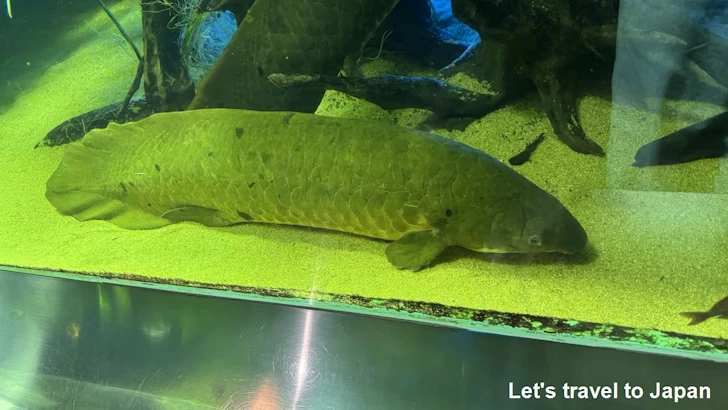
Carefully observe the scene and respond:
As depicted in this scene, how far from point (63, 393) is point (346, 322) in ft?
3.69

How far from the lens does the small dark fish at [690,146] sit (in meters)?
1.89

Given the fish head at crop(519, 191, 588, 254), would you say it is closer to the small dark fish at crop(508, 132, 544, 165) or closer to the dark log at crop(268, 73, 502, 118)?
the small dark fish at crop(508, 132, 544, 165)

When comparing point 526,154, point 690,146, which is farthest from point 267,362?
point 690,146

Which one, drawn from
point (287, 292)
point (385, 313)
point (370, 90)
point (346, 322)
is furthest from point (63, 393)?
point (370, 90)

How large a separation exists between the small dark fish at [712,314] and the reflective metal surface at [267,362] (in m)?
0.13

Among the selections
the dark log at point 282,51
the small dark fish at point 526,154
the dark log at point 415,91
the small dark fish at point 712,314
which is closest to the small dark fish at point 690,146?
the small dark fish at point 526,154

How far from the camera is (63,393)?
1726 millimetres

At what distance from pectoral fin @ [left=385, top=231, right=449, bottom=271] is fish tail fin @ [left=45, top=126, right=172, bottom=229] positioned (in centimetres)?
142

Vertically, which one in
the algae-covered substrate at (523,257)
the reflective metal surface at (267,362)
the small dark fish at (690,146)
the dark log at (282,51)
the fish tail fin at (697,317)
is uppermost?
the dark log at (282,51)

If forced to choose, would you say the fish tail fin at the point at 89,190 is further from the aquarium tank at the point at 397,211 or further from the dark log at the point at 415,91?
the dark log at the point at 415,91

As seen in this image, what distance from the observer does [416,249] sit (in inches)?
72.0

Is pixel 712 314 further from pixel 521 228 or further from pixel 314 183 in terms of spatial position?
pixel 314 183

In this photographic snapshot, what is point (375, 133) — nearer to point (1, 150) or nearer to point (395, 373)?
point (395, 373)

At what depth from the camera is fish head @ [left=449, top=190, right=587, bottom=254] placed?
1.65 metres
